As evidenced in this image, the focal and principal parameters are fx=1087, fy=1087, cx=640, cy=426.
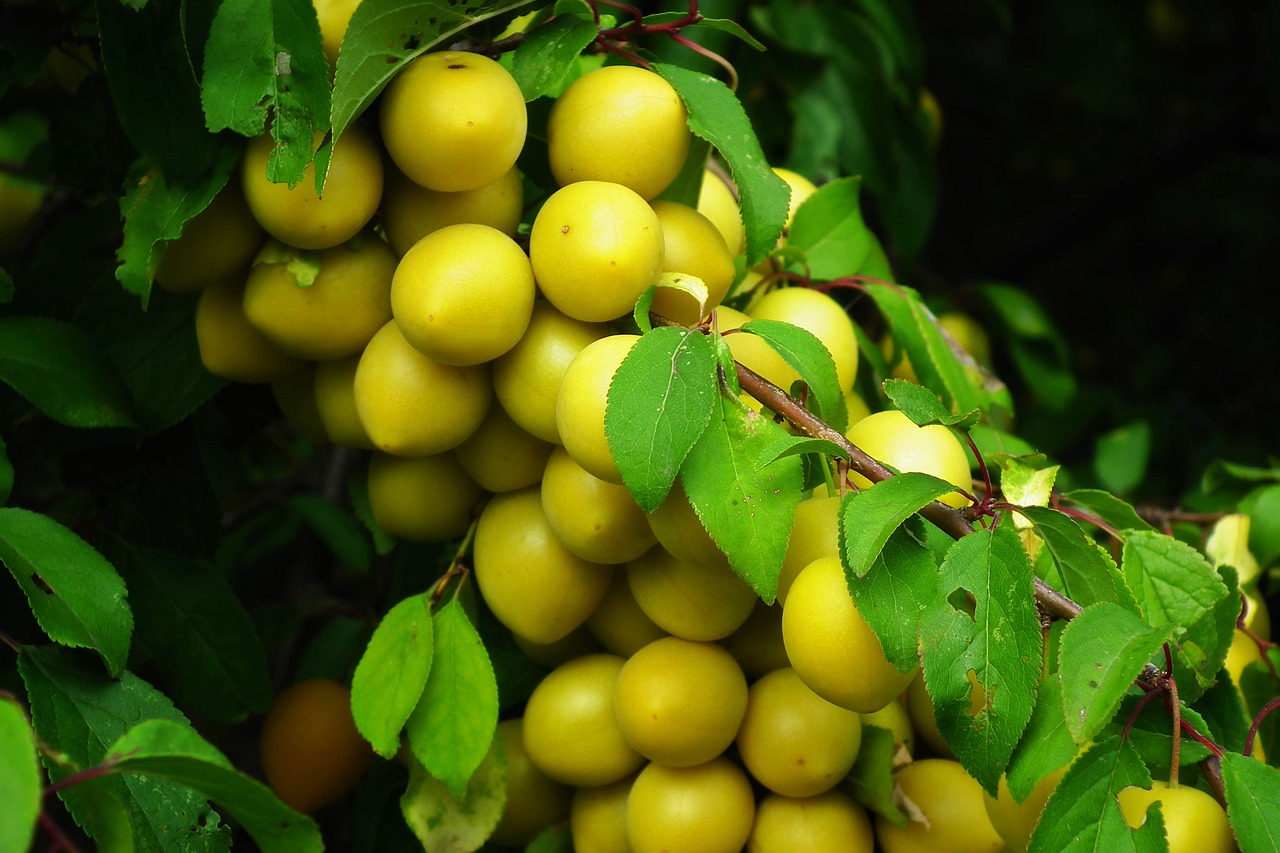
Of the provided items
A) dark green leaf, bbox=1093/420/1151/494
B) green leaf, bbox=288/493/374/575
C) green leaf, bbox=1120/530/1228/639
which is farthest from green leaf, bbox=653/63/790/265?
dark green leaf, bbox=1093/420/1151/494

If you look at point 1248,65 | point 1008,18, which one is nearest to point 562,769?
point 1008,18

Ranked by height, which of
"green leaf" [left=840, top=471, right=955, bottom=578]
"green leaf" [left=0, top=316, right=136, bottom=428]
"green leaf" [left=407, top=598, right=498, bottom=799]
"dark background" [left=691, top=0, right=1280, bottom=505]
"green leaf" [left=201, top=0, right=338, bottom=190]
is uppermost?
"green leaf" [left=201, top=0, right=338, bottom=190]

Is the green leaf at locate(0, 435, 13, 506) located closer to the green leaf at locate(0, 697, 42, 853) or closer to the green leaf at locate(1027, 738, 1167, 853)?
the green leaf at locate(0, 697, 42, 853)

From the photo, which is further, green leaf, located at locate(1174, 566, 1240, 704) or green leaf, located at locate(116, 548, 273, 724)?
green leaf, located at locate(116, 548, 273, 724)

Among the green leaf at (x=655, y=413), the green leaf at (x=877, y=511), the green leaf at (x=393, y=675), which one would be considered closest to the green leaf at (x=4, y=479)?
the green leaf at (x=393, y=675)

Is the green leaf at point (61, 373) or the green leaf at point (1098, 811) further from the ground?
the green leaf at point (61, 373)

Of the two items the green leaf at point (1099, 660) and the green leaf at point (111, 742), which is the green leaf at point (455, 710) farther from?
the green leaf at point (1099, 660)

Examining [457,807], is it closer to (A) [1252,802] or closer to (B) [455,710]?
(B) [455,710]
